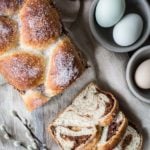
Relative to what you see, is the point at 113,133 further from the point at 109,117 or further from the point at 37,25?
the point at 37,25

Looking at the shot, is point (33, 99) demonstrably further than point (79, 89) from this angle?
No

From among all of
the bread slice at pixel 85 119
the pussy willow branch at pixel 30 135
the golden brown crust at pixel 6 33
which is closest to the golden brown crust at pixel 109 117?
the bread slice at pixel 85 119

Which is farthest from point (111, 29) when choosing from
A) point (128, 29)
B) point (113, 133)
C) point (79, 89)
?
point (113, 133)

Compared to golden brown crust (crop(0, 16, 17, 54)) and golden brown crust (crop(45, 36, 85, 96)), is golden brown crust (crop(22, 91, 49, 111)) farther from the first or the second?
golden brown crust (crop(0, 16, 17, 54))

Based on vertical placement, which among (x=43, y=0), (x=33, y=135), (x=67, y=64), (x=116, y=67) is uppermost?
(x=43, y=0)

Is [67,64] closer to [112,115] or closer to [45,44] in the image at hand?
[45,44]

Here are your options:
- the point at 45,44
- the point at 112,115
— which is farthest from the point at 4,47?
the point at 112,115

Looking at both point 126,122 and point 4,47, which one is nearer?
A: point 4,47
